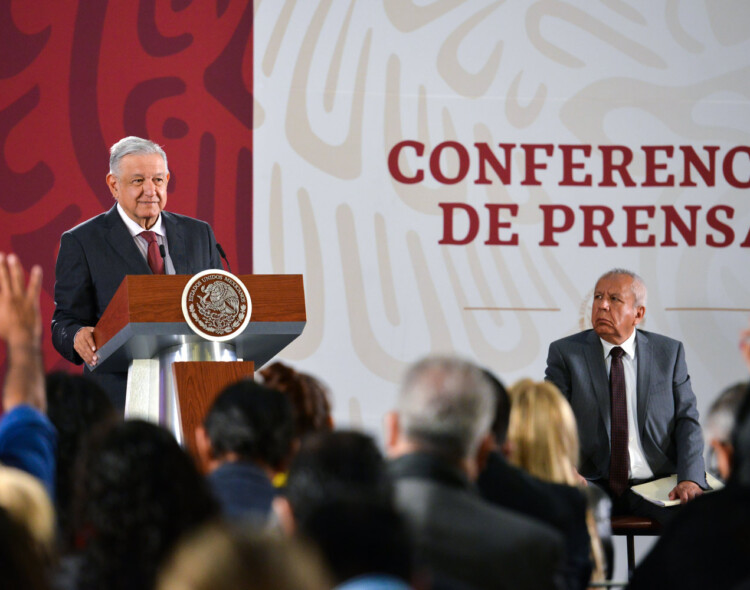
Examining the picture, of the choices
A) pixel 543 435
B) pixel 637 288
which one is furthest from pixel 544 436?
pixel 637 288

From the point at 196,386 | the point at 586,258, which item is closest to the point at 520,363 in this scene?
the point at 586,258

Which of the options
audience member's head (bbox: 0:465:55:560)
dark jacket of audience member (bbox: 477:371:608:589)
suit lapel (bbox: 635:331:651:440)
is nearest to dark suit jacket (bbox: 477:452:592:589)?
dark jacket of audience member (bbox: 477:371:608:589)

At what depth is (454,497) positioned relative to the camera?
1.88 metres

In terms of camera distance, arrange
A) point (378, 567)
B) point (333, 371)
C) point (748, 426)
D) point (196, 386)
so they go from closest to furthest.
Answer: point (378, 567) < point (748, 426) < point (196, 386) < point (333, 371)

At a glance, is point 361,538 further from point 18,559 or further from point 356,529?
point 18,559

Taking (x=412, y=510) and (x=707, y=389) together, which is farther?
(x=707, y=389)

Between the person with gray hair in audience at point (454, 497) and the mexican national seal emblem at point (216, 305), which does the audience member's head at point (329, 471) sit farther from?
the mexican national seal emblem at point (216, 305)

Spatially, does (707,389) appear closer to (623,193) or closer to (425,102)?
(623,193)

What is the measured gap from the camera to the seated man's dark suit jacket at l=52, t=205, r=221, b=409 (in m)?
3.86

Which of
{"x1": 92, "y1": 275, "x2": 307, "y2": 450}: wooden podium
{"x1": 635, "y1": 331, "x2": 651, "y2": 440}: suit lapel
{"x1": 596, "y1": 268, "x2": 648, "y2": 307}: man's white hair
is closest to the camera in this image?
{"x1": 92, "y1": 275, "x2": 307, "y2": 450}: wooden podium

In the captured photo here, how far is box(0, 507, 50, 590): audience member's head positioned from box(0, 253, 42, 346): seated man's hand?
0.92m

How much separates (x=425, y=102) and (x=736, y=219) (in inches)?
75.8

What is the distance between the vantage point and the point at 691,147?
20.7 feet

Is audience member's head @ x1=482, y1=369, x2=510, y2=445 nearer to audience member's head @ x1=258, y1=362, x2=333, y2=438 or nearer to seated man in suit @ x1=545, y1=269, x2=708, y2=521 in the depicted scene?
audience member's head @ x1=258, y1=362, x2=333, y2=438
